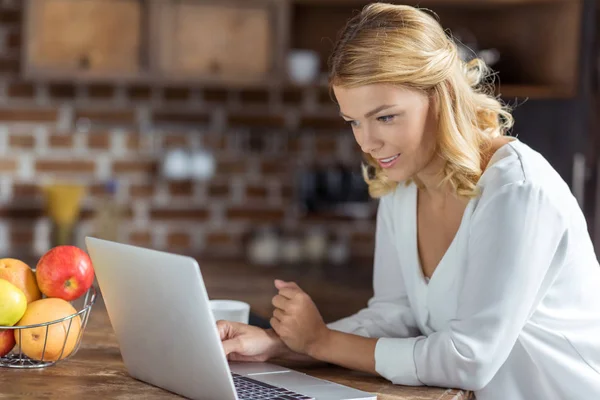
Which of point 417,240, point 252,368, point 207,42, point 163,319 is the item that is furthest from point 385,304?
point 207,42

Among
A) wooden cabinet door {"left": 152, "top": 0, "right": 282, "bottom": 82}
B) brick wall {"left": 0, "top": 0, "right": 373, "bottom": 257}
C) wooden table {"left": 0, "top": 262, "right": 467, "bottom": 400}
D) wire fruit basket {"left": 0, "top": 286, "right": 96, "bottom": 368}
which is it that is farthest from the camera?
brick wall {"left": 0, "top": 0, "right": 373, "bottom": 257}

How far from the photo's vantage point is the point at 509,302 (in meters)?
1.55

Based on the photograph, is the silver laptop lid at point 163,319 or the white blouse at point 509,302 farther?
the white blouse at point 509,302

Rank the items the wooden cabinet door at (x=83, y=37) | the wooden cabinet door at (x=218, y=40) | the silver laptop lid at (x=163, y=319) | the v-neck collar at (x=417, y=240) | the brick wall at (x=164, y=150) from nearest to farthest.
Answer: the silver laptop lid at (x=163, y=319)
the v-neck collar at (x=417, y=240)
the wooden cabinet door at (x=83, y=37)
the wooden cabinet door at (x=218, y=40)
the brick wall at (x=164, y=150)

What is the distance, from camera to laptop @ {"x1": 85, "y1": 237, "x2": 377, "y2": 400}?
4.42 feet

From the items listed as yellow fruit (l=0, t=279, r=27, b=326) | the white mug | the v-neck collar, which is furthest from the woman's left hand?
yellow fruit (l=0, t=279, r=27, b=326)

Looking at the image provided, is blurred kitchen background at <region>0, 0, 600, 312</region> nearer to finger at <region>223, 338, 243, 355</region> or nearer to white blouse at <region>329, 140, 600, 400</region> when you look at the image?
white blouse at <region>329, 140, 600, 400</region>

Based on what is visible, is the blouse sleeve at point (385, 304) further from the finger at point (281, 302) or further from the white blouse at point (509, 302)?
the finger at point (281, 302)

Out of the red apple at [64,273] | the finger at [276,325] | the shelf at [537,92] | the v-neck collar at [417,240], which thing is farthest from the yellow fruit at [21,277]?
the shelf at [537,92]

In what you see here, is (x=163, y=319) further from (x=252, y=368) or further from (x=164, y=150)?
(x=164, y=150)

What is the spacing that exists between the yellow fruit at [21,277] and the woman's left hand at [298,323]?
1.50 feet

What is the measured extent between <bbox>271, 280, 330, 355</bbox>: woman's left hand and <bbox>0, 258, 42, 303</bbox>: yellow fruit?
1.50 feet

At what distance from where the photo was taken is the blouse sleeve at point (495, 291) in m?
1.55

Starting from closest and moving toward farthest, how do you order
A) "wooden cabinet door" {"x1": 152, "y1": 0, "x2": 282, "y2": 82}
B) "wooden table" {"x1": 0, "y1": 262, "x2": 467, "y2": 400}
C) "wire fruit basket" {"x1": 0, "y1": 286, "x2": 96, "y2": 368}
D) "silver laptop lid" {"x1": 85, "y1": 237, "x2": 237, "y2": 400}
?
"silver laptop lid" {"x1": 85, "y1": 237, "x2": 237, "y2": 400} → "wooden table" {"x1": 0, "y1": 262, "x2": 467, "y2": 400} → "wire fruit basket" {"x1": 0, "y1": 286, "x2": 96, "y2": 368} → "wooden cabinet door" {"x1": 152, "y1": 0, "x2": 282, "y2": 82}
